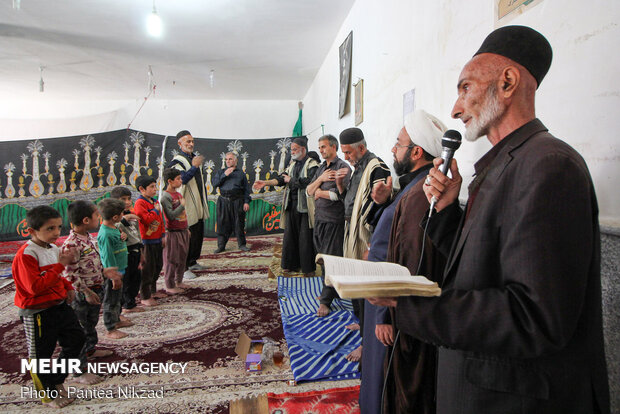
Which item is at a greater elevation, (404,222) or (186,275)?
(404,222)

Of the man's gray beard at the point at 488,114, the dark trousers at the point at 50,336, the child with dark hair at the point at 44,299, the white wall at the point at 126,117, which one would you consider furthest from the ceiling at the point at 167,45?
the man's gray beard at the point at 488,114

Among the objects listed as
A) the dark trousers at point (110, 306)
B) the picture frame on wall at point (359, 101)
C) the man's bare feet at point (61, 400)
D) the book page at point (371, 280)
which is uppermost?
the picture frame on wall at point (359, 101)

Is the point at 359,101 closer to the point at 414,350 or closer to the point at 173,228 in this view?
the point at 173,228

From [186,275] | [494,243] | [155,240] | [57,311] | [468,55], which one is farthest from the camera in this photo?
[186,275]

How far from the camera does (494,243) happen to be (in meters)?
0.74

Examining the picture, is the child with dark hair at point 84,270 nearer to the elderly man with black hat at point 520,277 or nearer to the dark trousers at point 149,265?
the dark trousers at point 149,265

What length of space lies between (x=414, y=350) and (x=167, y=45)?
549 cm

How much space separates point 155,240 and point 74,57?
4.35 metres

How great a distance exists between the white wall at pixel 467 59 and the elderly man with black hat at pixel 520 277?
1.05 feet

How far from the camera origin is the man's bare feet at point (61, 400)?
5.98 feet

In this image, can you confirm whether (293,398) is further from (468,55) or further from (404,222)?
(468,55)

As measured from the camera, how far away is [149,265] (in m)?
3.20

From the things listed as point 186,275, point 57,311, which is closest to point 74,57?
point 186,275

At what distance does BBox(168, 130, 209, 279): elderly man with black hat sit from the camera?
415cm
